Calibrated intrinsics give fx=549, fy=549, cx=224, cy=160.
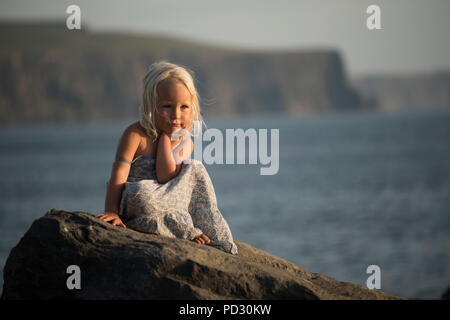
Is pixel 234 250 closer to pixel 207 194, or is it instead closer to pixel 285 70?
pixel 207 194

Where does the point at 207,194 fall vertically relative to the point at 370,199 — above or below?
below

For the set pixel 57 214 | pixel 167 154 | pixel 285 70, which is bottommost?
pixel 57 214

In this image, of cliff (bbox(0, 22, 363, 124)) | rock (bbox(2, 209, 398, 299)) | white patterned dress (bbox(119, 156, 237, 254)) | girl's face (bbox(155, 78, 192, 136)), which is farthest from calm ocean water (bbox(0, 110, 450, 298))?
cliff (bbox(0, 22, 363, 124))

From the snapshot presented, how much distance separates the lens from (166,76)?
4.25m

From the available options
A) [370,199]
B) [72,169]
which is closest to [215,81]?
[72,169]

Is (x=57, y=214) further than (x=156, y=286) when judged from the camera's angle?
Yes

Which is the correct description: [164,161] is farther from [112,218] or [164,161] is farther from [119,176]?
[112,218]

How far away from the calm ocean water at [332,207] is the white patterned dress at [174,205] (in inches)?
369

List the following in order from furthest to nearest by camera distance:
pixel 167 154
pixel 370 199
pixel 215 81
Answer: pixel 215 81
pixel 370 199
pixel 167 154

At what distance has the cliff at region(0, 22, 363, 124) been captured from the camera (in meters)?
131

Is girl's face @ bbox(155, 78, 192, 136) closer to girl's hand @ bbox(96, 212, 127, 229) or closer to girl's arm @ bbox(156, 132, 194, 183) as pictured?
girl's arm @ bbox(156, 132, 194, 183)

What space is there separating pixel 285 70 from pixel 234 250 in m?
165

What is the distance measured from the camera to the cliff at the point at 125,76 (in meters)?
131
